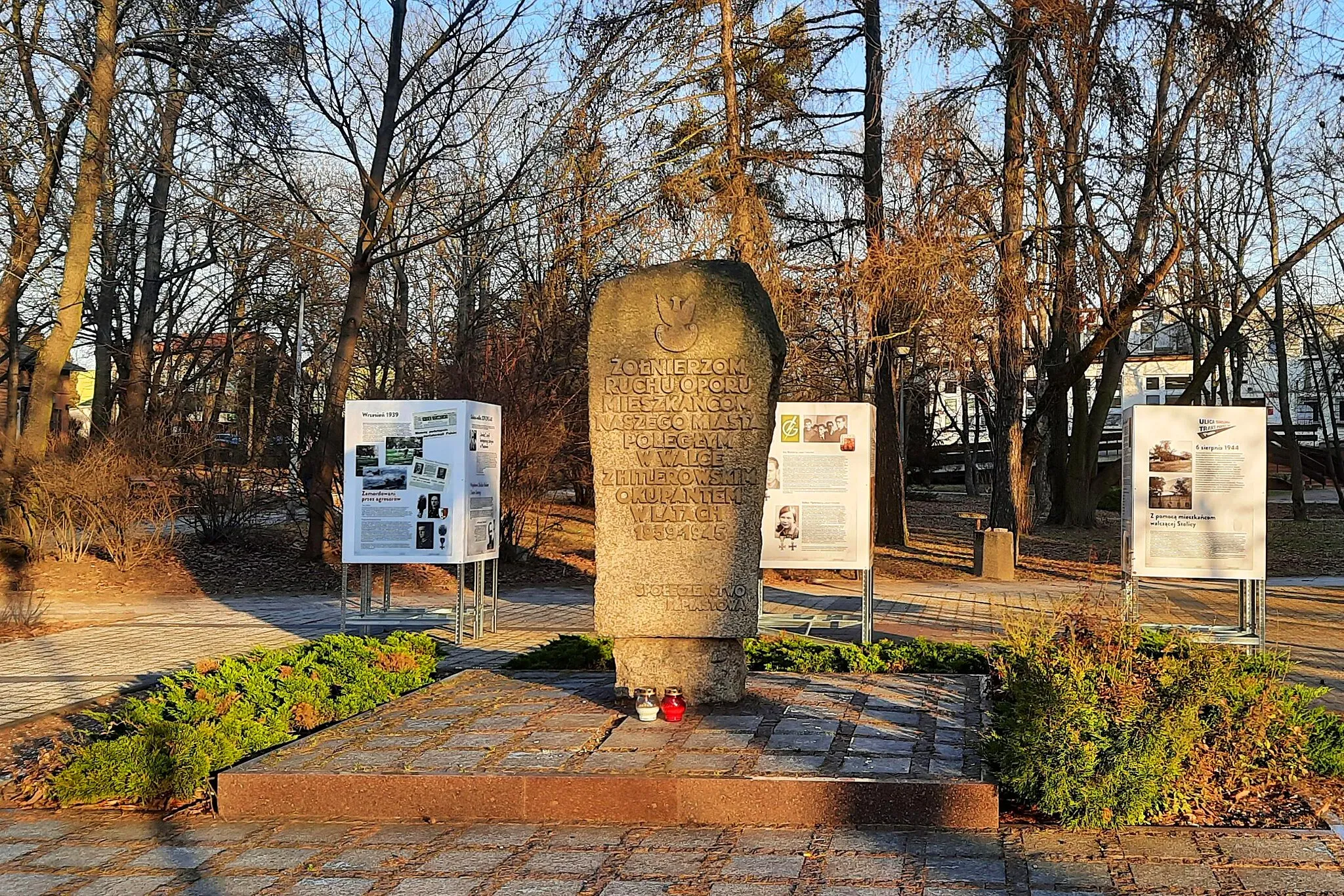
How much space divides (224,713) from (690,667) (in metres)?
2.67

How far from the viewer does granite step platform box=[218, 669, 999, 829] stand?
5977 millimetres

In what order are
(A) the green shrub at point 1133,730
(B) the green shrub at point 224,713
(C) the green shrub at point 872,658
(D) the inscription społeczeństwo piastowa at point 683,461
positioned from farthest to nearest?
(C) the green shrub at point 872,658 → (D) the inscription społeczeństwo piastowa at point 683,461 → (B) the green shrub at point 224,713 → (A) the green shrub at point 1133,730

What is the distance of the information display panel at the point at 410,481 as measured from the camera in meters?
12.8

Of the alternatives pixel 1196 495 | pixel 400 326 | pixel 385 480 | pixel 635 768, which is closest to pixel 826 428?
pixel 1196 495

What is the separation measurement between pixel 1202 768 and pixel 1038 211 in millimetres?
18693

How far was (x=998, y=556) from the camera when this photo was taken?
1995 cm

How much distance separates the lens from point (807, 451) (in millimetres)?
12266

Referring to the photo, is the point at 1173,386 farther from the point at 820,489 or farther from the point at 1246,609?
the point at 820,489

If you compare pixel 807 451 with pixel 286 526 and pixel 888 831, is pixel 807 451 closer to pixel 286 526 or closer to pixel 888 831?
pixel 888 831

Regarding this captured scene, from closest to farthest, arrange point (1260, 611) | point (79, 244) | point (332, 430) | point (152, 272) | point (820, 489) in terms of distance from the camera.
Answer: point (1260, 611) → point (820, 489) → point (332, 430) → point (79, 244) → point (152, 272)

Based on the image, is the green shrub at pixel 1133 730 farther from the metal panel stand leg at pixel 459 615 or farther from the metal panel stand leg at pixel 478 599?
the metal panel stand leg at pixel 478 599

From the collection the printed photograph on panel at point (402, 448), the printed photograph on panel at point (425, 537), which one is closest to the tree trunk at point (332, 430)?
the printed photograph on panel at point (402, 448)

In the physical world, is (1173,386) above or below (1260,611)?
above

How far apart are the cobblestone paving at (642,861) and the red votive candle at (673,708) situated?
5.06ft
